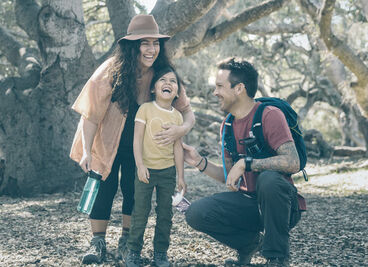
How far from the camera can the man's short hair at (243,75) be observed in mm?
3248

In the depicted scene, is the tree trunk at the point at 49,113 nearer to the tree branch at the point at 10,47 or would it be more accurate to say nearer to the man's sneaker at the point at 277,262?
the tree branch at the point at 10,47

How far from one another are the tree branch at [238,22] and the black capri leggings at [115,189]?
13.3ft

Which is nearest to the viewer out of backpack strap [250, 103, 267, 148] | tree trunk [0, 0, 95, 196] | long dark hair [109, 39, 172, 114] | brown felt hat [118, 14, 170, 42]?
backpack strap [250, 103, 267, 148]

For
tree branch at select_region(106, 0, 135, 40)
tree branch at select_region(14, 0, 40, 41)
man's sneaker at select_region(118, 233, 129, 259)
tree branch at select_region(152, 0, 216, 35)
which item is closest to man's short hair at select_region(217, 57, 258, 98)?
man's sneaker at select_region(118, 233, 129, 259)

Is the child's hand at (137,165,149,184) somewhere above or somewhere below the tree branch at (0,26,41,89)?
below

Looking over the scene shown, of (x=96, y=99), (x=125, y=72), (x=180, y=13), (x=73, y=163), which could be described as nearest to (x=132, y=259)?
(x=96, y=99)

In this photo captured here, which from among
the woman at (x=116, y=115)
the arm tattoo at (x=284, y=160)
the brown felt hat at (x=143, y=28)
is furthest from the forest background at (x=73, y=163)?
Answer: the brown felt hat at (x=143, y=28)

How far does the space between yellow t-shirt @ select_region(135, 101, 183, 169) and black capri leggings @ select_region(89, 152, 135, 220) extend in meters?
0.39

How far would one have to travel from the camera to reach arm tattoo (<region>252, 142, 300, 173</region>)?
115 inches

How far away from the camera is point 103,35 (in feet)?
39.9

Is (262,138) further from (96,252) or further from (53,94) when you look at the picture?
(53,94)

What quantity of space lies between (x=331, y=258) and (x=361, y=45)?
13.3m

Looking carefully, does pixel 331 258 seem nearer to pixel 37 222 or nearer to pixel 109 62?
pixel 109 62

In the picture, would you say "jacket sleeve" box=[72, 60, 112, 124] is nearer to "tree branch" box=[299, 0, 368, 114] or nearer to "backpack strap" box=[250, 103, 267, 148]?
"backpack strap" box=[250, 103, 267, 148]
